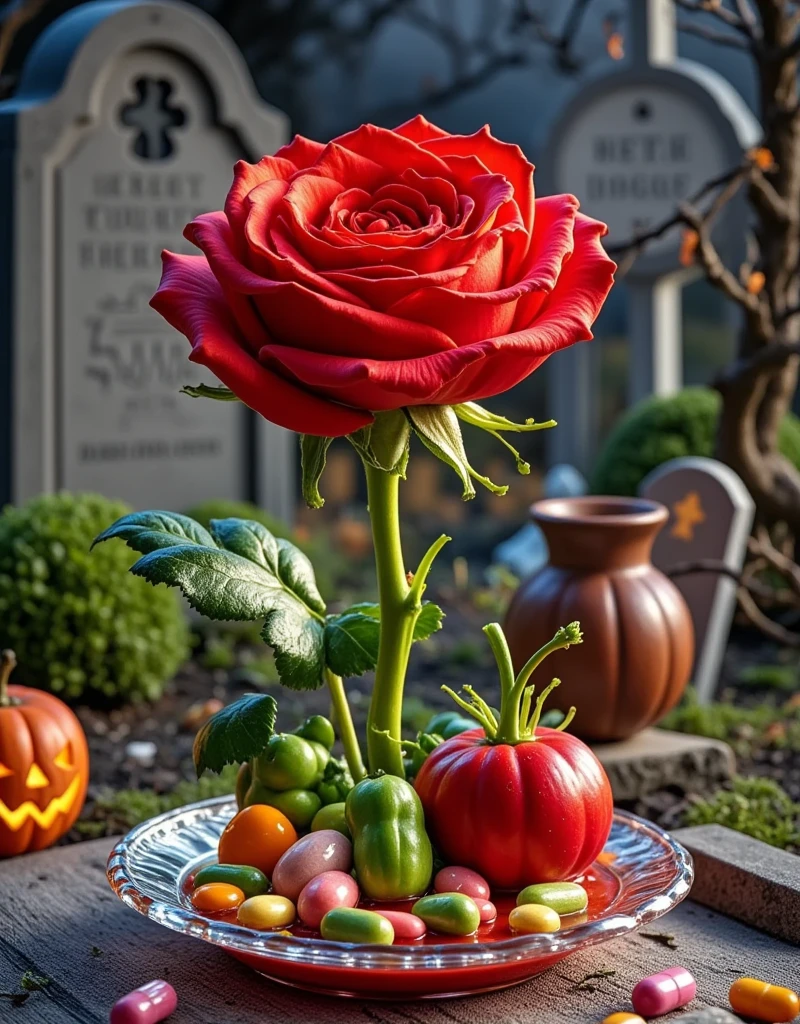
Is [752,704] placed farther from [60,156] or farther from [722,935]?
[60,156]

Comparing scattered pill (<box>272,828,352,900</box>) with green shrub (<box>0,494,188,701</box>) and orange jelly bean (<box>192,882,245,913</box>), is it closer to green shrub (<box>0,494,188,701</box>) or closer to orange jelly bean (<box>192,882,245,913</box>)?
orange jelly bean (<box>192,882,245,913</box>)

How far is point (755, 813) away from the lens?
2010mm

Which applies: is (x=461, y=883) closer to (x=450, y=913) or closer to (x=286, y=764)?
(x=450, y=913)

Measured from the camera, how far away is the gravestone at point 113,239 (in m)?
4.18

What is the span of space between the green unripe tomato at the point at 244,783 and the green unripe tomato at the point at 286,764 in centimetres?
2

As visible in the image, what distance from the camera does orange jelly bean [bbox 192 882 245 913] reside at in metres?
1.13

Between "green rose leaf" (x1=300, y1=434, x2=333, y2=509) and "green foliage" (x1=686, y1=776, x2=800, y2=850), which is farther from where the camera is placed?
"green foliage" (x1=686, y1=776, x2=800, y2=850)

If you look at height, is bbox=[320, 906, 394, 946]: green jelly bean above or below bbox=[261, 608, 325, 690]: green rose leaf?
below

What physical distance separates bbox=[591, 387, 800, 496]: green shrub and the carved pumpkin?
252cm

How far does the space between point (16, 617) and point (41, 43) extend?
2156mm

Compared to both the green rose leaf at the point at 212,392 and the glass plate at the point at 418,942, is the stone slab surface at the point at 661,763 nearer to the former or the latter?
the glass plate at the point at 418,942

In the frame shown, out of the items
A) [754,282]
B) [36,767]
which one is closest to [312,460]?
[36,767]

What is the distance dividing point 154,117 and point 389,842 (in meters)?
3.72

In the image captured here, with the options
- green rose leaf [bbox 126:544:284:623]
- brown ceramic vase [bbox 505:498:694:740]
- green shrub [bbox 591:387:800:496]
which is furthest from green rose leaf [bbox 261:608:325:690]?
green shrub [bbox 591:387:800:496]
